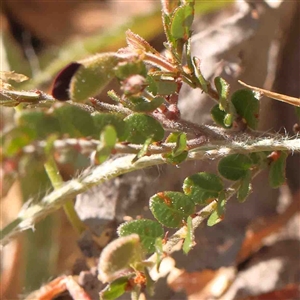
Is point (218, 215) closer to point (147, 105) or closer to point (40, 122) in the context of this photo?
point (147, 105)

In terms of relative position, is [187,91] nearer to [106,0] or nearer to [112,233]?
[112,233]

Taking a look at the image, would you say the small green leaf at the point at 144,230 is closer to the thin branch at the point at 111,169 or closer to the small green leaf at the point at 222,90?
the thin branch at the point at 111,169

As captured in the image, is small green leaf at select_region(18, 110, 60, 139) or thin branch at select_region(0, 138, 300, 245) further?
thin branch at select_region(0, 138, 300, 245)

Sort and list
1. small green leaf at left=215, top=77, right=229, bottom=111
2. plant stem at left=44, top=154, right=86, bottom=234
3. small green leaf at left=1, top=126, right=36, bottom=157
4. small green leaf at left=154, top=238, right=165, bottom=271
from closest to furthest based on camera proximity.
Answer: small green leaf at left=1, top=126, right=36, bottom=157 → small green leaf at left=154, top=238, right=165, bottom=271 → small green leaf at left=215, top=77, right=229, bottom=111 → plant stem at left=44, top=154, right=86, bottom=234

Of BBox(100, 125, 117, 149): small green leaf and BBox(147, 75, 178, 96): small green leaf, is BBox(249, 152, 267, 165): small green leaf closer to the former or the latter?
BBox(147, 75, 178, 96): small green leaf

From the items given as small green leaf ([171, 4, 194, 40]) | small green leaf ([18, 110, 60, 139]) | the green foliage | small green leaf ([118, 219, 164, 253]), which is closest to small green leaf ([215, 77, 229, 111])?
the green foliage

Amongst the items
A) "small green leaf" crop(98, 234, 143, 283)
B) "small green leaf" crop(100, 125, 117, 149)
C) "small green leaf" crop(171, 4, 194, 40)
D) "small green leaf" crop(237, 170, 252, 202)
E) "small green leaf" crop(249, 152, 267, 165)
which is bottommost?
"small green leaf" crop(237, 170, 252, 202)

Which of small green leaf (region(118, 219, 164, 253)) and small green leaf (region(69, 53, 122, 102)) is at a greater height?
small green leaf (region(69, 53, 122, 102))

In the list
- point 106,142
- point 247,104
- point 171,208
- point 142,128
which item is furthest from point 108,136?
point 247,104
